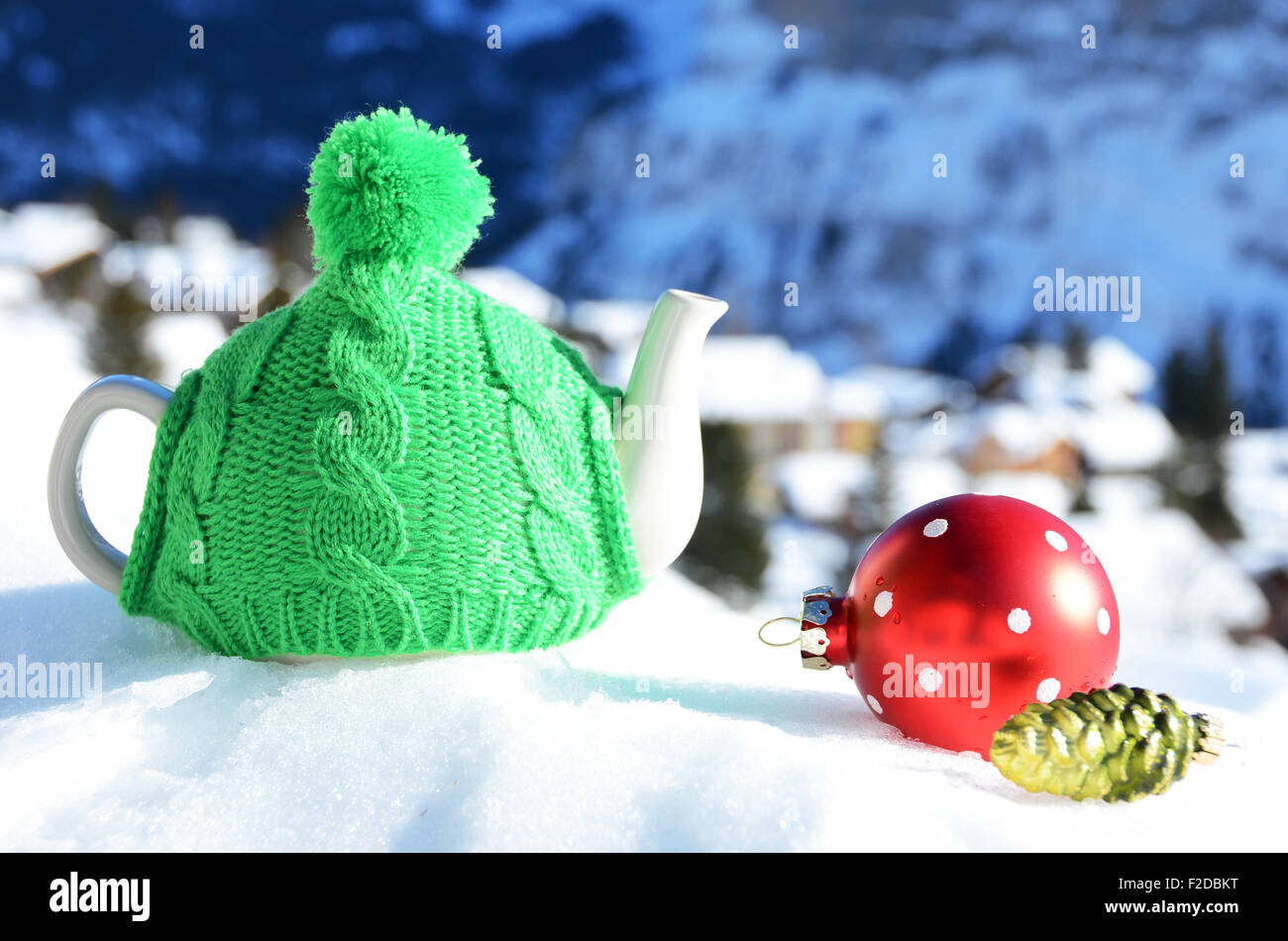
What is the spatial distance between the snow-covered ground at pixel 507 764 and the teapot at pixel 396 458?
1.9 inches

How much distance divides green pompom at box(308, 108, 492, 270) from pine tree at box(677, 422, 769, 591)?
2.53 metres

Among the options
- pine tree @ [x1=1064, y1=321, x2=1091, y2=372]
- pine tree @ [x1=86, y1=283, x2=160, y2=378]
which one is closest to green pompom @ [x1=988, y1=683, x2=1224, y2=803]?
pine tree @ [x1=86, y1=283, x2=160, y2=378]

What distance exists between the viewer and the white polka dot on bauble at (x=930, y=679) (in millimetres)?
633

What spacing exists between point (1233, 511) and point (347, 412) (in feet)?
12.1

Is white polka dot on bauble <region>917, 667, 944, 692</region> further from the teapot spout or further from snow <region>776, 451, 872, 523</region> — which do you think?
snow <region>776, 451, 872, 523</region>

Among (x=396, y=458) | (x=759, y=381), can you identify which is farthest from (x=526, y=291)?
(x=396, y=458)

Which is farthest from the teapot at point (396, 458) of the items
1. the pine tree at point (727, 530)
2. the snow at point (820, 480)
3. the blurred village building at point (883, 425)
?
the snow at point (820, 480)

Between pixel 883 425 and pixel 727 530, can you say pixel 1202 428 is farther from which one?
pixel 727 530

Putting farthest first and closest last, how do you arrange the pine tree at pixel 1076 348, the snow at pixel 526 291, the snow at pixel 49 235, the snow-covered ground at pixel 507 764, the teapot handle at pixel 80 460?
the pine tree at pixel 1076 348 → the snow at pixel 526 291 → the snow at pixel 49 235 → the teapot handle at pixel 80 460 → the snow-covered ground at pixel 507 764

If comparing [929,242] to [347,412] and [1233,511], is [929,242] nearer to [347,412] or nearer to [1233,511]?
[1233,511]

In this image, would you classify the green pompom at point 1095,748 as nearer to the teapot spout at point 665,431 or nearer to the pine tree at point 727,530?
the teapot spout at point 665,431

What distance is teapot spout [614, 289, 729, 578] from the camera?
0.76m

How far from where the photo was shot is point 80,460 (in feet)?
2.50

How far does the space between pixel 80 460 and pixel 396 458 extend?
0.95 ft
